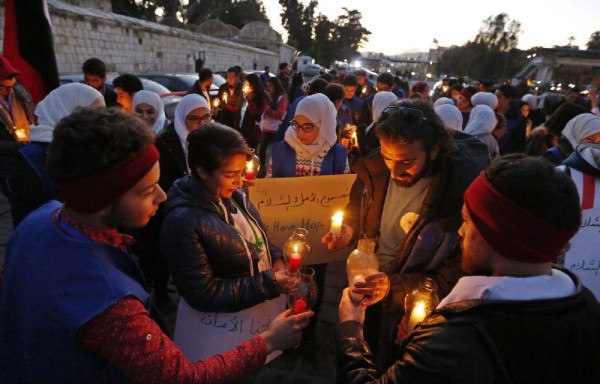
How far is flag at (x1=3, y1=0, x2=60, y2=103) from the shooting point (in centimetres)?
343

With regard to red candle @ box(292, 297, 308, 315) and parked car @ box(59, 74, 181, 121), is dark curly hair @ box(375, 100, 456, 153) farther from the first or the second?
parked car @ box(59, 74, 181, 121)

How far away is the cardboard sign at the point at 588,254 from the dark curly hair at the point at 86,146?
9.18 ft

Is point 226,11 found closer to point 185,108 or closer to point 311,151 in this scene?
point 185,108

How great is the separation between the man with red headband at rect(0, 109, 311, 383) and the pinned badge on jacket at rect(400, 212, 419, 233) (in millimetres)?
1561

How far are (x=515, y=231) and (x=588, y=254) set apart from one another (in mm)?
1832

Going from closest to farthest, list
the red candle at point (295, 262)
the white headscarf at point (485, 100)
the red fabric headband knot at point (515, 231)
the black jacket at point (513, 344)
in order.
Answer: the black jacket at point (513, 344), the red fabric headband knot at point (515, 231), the red candle at point (295, 262), the white headscarf at point (485, 100)

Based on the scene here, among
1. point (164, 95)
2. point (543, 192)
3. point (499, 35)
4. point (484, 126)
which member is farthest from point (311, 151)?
point (499, 35)

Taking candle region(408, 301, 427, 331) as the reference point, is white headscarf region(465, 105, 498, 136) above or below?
above

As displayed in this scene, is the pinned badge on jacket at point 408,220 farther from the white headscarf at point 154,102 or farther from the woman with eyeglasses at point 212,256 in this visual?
the white headscarf at point 154,102

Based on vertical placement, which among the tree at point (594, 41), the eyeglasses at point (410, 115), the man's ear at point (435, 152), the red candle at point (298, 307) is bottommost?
the red candle at point (298, 307)

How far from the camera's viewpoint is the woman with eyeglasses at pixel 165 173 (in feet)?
11.6

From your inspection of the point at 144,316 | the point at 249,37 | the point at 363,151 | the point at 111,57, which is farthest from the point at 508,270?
the point at 249,37

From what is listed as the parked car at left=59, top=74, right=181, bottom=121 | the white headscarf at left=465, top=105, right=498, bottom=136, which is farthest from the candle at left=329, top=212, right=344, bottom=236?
the parked car at left=59, top=74, right=181, bottom=121

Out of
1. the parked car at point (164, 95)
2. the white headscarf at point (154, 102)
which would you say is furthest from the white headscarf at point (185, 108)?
the parked car at point (164, 95)
